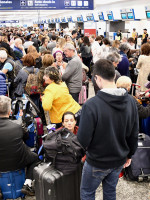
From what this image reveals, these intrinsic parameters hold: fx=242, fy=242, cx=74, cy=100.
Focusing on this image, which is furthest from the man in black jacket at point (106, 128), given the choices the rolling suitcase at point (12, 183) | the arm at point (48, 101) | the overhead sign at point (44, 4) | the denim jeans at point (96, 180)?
the overhead sign at point (44, 4)

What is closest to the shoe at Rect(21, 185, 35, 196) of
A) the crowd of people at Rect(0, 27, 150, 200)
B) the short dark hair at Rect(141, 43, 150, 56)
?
the crowd of people at Rect(0, 27, 150, 200)

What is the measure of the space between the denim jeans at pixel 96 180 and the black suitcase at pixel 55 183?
34cm

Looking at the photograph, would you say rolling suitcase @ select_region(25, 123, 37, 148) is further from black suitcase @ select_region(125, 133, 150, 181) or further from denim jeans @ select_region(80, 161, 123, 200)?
denim jeans @ select_region(80, 161, 123, 200)

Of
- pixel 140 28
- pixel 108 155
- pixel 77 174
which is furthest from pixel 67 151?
pixel 140 28

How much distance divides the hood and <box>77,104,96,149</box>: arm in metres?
0.13

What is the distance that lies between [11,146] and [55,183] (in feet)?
1.99

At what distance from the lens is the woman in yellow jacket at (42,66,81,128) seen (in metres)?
3.04

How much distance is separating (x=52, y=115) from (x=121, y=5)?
529 inches

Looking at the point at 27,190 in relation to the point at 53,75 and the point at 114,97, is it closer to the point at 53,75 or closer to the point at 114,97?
the point at 53,75

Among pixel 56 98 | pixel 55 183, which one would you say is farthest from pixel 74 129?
pixel 55 183

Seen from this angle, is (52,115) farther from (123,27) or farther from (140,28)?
(123,27)

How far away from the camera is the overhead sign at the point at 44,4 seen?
983cm

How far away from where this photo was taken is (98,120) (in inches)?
65.2

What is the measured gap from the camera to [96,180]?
1889mm
